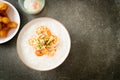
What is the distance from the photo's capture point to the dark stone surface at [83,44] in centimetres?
124

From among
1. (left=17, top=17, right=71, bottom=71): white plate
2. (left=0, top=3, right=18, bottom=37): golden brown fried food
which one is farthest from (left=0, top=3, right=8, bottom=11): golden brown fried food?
(left=17, top=17, right=71, bottom=71): white plate

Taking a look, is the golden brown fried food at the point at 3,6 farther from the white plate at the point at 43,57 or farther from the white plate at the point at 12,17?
the white plate at the point at 43,57

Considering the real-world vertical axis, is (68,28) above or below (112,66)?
above

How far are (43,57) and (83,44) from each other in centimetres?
20

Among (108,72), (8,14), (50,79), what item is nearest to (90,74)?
(108,72)

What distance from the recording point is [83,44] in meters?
1.25

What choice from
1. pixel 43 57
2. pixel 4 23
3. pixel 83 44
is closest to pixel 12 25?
pixel 4 23

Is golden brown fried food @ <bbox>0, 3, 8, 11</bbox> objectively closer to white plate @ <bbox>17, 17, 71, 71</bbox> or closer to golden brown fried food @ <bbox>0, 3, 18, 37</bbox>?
golden brown fried food @ <bbox>0, 3, 18, 37</bbox>

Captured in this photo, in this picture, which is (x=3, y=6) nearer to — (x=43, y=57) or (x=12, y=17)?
(x=12, y=17)

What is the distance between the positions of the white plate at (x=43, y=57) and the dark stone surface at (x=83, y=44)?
2.3 inches

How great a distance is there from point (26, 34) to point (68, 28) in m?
0.20

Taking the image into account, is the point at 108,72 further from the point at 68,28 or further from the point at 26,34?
the point at 26,34

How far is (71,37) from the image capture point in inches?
49.4

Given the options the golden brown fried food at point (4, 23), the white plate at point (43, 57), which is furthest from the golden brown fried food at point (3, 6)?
the white plate at point (43, 57)
